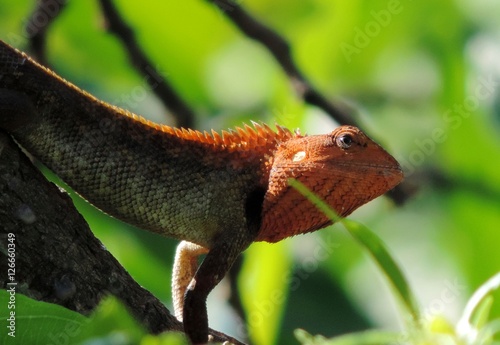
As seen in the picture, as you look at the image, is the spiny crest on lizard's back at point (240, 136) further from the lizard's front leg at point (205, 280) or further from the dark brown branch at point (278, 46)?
the dark brown branch at point (278, 46)

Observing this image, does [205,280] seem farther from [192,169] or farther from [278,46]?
[278,46]

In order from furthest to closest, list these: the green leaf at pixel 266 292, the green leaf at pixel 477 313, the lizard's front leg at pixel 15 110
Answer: the green leaf at pixel 266 292
the lizard's front leg at pixel 15 110
the green leaf at pixel 477 313

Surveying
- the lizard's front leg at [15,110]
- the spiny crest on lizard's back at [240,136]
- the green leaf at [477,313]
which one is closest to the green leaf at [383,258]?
the green leaf at [477,313]

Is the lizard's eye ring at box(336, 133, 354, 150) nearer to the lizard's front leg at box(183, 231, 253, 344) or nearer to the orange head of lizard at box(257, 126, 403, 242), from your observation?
the orange head of lizard at box(257, 126, 403, 242)

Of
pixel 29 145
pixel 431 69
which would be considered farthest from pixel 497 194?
pixel 29 145

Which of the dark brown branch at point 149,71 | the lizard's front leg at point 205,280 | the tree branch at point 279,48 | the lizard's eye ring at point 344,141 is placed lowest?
the lizard's front leg at point 205,280

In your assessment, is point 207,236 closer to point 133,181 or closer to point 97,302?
point 133,181

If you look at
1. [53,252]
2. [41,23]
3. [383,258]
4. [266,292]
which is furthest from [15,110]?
[383,258]
